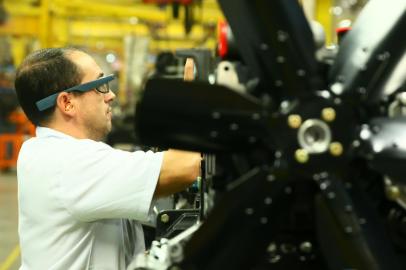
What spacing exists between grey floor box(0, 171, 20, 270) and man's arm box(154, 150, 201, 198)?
494 centimetres

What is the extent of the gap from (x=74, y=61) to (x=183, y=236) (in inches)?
36.3

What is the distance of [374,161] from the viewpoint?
1654mm

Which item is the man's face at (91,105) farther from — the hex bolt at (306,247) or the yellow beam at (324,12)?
the yellow beam at (324,12)

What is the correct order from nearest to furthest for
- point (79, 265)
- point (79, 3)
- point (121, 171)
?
point (121, 171)
point (79, 265)
point (79, 3)

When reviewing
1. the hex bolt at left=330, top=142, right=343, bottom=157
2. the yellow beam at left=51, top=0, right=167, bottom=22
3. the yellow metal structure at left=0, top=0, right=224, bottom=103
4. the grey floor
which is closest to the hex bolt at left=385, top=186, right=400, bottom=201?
the hex bolt at left=330, top=142, right=343, bottom=157

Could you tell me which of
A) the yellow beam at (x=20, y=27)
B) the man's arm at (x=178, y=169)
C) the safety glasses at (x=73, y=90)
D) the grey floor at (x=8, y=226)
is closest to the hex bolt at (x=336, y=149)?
the man's arm at (x=178, y=169)

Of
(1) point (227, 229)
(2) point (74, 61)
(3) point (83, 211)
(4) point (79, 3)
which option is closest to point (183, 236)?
(1) point (227, 229)

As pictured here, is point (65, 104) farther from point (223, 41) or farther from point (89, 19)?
point (89, 19)

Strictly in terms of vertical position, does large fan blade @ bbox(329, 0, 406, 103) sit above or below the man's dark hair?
above

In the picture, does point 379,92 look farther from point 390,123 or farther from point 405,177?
point 405,177

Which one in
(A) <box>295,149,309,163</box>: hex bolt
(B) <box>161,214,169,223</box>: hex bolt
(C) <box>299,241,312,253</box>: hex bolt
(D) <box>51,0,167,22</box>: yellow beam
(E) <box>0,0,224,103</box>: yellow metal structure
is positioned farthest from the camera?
(D) <box>51,0,167,22</box>: yellow beam

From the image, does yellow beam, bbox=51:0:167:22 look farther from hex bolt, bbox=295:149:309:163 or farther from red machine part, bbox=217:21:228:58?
hex bolt, bbox=295:149:309:163

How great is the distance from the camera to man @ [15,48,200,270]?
2.13 meters

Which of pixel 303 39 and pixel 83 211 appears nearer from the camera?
pixel 303 39
